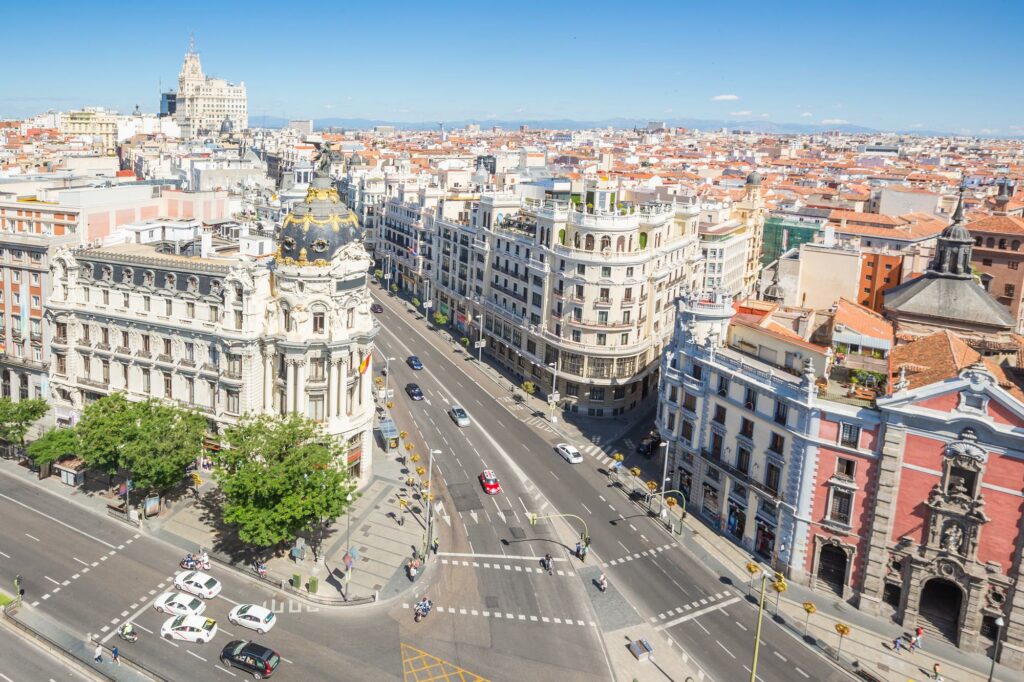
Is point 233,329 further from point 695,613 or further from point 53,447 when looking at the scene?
point 695,613

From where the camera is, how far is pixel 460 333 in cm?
15575

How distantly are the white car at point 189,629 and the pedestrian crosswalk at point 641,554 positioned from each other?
1432 inches

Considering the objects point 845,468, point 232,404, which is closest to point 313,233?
point 232,404

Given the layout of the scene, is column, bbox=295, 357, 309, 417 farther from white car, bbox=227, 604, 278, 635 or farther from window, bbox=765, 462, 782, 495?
window, bbox=765, 462, 782, 495

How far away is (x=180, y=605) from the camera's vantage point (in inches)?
2667

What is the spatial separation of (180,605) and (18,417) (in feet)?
128

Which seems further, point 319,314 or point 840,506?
point 319,314

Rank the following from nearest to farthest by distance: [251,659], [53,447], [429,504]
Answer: [251,659] < [53,447] < [429,504]

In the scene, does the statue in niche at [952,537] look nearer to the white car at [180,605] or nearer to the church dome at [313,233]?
the white car at [180,605]

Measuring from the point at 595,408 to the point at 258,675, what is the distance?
6815 centimetres

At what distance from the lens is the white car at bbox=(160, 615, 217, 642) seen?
6444 cm

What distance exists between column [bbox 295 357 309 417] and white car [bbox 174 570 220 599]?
2051 centimetres

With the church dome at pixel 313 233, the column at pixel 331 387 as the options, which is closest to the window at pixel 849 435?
the column at pixel 331 387

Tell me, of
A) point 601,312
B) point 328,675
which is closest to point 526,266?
point 601,312
